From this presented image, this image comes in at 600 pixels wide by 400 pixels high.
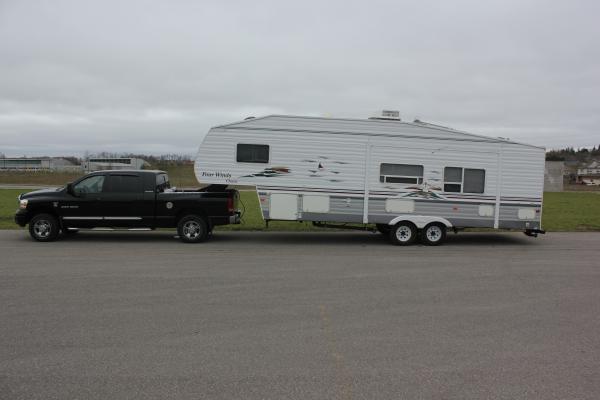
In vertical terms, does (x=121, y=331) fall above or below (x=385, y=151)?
below

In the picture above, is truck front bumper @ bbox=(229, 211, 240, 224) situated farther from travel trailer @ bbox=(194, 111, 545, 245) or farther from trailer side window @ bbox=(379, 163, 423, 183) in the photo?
trailer side window @ bbox=(379, 163, 423, 183)

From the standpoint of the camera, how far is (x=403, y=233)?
41.5 ft

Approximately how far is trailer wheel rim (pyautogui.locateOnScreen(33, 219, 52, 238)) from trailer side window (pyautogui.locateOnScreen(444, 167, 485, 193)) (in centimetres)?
988

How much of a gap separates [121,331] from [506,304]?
15.8 ft

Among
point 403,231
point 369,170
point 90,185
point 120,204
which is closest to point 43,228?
point 90,185

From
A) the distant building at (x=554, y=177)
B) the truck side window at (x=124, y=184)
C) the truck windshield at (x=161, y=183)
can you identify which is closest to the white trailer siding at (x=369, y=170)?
the truck windshield at (x=161, y=183)

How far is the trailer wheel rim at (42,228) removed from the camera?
12.2 metres

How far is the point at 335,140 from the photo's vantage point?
495 inches

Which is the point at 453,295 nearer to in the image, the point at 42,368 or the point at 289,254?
the point at 289,254

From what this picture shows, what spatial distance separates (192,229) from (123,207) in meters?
1.84

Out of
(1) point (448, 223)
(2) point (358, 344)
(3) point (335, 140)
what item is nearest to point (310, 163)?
(3) point (335, 140)

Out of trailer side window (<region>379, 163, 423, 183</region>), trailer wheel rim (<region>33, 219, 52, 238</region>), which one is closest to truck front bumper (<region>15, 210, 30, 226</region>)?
trailer wheel rim (<region>33, 219, 52, 238</region>)

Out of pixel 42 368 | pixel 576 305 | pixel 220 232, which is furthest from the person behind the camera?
pixel 220 232

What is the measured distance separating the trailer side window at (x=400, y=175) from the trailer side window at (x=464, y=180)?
0.72m
